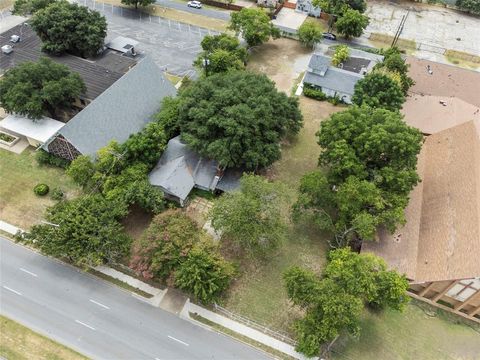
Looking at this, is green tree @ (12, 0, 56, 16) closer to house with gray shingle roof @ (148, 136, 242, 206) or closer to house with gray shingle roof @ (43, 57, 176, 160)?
house with gray shingle roof @ (43, 57, 176, 160)

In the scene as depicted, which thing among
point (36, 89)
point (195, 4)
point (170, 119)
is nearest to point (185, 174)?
point (170, 119)

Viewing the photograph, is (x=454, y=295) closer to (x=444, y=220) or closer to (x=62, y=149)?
(x=444, y=220)

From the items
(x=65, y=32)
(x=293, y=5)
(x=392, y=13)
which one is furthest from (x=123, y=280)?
Result: (x=392, y=13)

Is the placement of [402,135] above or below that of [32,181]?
above

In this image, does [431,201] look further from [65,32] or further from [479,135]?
[65,32]

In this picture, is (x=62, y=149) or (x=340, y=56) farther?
(x=340, y=56)

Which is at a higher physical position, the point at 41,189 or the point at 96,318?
the point at 41,189
